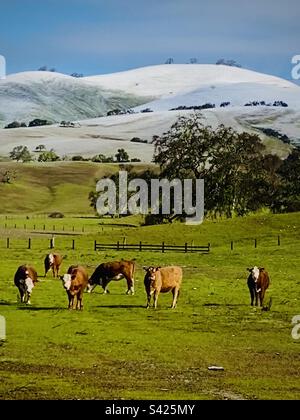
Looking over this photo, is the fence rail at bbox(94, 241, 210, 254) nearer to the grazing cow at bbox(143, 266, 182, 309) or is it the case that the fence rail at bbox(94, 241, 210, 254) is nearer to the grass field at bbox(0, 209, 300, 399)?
the grass field at bbox(0, 209, 300, 399)

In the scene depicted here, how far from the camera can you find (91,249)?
64312 mm

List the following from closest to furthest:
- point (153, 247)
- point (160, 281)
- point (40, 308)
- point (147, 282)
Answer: point (40, 308), point (147, 282), point (160, 281), point (153, 247)

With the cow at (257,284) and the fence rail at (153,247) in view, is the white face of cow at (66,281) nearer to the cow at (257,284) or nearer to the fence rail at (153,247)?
the cow at (257,284)

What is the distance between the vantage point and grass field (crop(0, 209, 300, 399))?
17484 mm

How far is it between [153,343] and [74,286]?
6.85 metres

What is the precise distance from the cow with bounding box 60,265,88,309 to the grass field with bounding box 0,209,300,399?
2.21 ft

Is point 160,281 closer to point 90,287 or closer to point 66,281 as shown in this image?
point 66,281

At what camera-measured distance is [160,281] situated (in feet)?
99.0

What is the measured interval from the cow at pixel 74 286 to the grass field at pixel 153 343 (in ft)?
2.21

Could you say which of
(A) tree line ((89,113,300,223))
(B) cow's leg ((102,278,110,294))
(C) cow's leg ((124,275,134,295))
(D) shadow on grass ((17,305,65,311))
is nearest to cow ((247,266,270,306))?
(C) cow's leg ((124,275,134,295))

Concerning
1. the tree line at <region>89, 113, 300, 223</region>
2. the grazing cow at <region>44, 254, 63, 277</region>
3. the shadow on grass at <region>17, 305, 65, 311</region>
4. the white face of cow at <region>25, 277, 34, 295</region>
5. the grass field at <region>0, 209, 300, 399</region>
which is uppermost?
the tree line at <region>89, 113, 300, 223</region>

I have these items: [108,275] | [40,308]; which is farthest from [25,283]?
[108,275]
